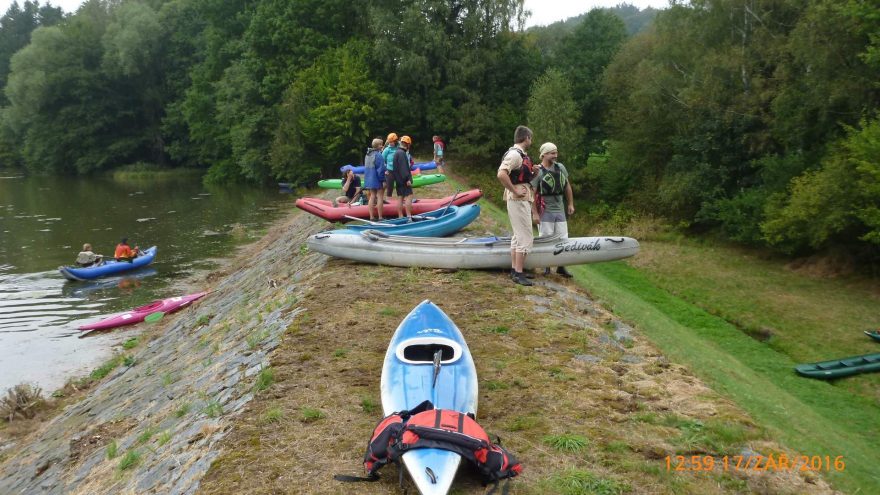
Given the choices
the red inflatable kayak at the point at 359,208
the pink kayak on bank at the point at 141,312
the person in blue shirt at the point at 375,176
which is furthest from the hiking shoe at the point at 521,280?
the pink kayak on bank at the point at 141,312

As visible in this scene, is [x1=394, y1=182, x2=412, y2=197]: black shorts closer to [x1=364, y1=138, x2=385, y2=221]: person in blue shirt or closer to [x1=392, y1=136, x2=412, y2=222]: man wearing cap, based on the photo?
[x1=392, y1=136, x2=412, y2=222]: man wearing cap

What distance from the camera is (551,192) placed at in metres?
10.3

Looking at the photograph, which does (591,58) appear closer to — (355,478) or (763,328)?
(763,328)

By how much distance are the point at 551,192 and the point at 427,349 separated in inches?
176

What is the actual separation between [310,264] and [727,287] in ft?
40.8

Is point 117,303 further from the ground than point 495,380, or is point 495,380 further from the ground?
point 495,380

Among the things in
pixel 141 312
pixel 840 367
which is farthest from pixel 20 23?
pixel 840 367

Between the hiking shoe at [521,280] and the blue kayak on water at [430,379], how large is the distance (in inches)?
132

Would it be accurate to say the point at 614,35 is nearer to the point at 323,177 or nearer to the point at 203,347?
the point at 323,177

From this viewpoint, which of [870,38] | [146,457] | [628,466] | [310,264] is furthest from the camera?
[870,38]

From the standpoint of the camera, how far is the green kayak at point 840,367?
11875mm

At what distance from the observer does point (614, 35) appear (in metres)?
40.6

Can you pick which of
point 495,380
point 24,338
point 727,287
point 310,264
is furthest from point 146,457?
point 727,287

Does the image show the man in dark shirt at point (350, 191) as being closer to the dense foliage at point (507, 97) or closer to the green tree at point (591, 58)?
the dense foliage at point (507, 97)
